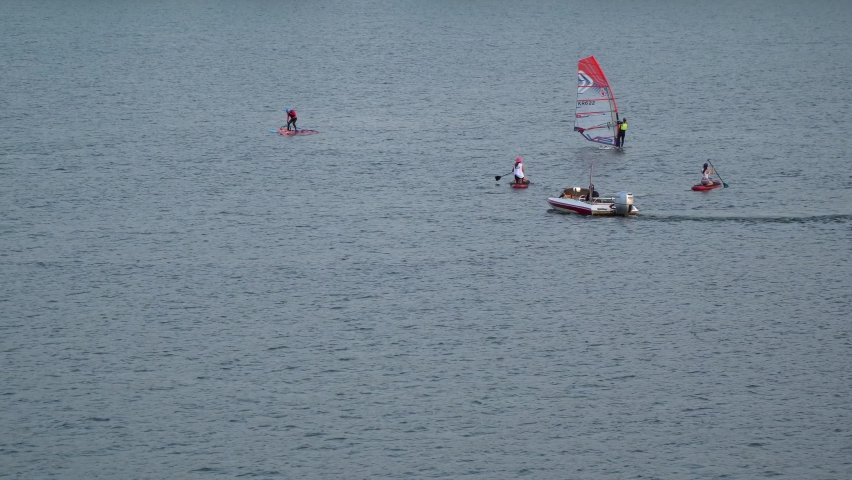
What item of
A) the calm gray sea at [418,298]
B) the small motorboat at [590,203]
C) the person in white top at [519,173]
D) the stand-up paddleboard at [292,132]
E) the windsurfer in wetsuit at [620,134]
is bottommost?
the calm gray sea at [418,298]

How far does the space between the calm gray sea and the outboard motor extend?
0.79m

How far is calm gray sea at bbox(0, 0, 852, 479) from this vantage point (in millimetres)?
52750

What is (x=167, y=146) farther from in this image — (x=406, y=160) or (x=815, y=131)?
(x=815, y=131)

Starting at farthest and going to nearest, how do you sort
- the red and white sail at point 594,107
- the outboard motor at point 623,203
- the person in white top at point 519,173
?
the red and white sail at point 594,107
the person in white top at point 519,173
the outboard motor at point 623,203

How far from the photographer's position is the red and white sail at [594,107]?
103 meters

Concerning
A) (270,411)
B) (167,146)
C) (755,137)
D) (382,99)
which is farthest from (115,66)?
(270,411)

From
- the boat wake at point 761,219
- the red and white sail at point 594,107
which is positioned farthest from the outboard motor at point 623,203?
the red and white sail at point 594,107

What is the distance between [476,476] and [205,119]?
7928 cm

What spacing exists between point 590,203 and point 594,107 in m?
24.6

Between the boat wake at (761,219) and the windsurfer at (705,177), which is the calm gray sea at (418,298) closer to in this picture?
the boat wake at (761,219)

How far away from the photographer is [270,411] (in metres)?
55.2

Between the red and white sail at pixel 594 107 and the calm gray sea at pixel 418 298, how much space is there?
2.16 meters

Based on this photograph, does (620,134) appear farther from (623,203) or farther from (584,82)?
(623,203)

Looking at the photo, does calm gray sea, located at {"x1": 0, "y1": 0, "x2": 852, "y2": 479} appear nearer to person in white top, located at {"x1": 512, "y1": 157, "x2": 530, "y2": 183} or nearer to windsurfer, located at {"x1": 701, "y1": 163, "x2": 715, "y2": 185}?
windsurfer, located at {"x1": 701, "y1": 163, "x2": 715, "y2": 185}
